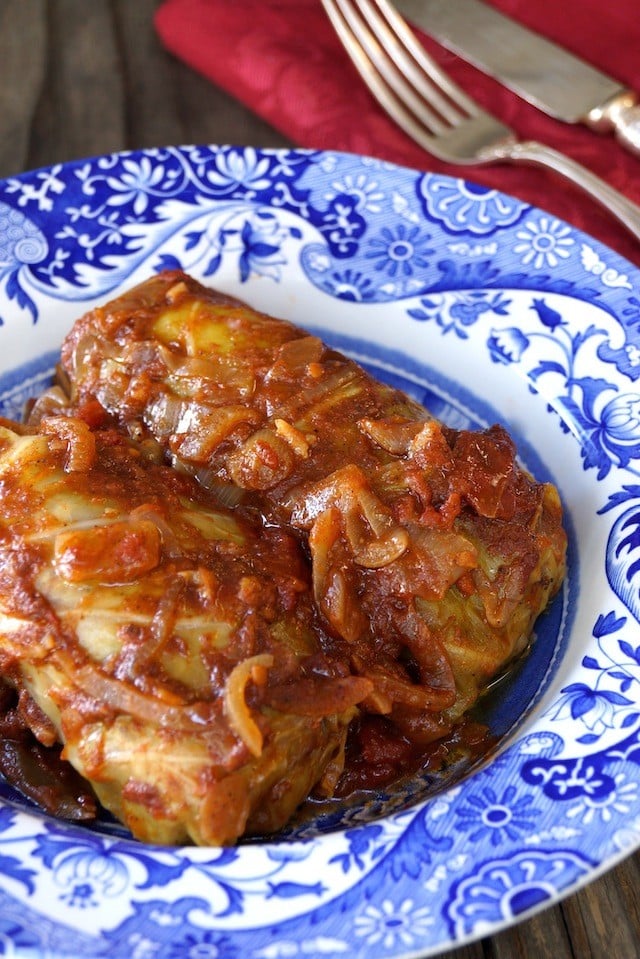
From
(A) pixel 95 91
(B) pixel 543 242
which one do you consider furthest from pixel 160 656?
(A) pixel 95 91

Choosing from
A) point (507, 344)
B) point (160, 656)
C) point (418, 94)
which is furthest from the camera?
point (418, 94)

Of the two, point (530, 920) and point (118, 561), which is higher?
point (118, 561)

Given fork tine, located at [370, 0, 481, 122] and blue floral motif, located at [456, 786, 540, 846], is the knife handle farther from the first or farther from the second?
blue floral motif, located at [456, 786, 540, 846]

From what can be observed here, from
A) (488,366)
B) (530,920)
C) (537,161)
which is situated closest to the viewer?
(530,920)

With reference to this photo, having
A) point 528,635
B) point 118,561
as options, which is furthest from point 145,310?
point 528,635

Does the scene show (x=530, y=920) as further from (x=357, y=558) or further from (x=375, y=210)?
(x=375, y=210)

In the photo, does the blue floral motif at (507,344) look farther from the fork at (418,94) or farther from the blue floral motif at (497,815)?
the blue floral motif at (497,815)

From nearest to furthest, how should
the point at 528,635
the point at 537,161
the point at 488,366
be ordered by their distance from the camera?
the point at 528,635 < the point at 488,366 < the point at 537,161

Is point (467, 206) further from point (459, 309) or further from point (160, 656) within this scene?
point (160, 656)
